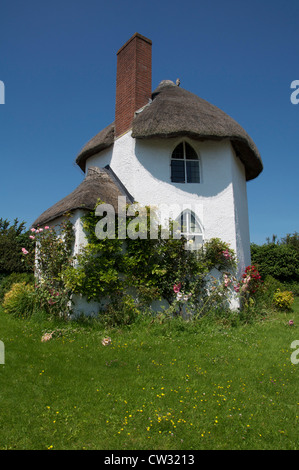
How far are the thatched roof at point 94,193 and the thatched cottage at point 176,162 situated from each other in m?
0.03

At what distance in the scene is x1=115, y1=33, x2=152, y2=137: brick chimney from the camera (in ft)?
35.4

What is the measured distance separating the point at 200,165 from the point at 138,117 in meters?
2.53

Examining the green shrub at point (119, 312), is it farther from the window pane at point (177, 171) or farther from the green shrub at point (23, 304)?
the window pane at point (177, 171)

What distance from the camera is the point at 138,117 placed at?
1015cm

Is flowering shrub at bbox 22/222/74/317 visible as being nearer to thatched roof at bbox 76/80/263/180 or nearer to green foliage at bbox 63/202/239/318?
green foliage at bbox 63/202/239/318

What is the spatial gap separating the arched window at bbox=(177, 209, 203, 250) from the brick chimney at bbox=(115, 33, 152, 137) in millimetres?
3554

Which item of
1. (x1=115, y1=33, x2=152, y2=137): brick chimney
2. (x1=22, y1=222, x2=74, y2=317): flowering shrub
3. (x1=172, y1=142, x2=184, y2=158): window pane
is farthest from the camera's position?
(x1=115, y1=33, x2=152, y2=137): brick chimney

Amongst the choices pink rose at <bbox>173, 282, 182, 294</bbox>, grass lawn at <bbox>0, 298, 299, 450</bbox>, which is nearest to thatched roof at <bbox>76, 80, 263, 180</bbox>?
pink rose at <bbox>173, 282, 182, 294</bbox>

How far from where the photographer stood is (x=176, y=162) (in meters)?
10.3

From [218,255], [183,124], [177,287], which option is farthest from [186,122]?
[177,287]

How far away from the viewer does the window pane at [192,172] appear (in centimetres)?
1026

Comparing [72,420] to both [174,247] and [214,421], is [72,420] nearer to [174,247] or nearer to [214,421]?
[214,421]

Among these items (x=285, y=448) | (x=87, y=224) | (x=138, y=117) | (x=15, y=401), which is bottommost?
(x=285, y=448)

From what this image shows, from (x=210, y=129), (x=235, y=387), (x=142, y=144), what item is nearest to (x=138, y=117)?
(x=142, y=144)
